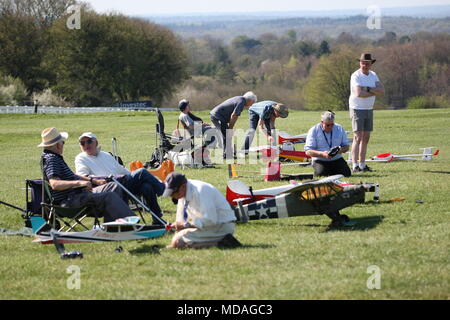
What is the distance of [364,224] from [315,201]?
67 centimetres

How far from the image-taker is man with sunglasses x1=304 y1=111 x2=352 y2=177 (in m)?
10.9

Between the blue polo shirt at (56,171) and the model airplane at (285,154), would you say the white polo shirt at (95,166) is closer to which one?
the blue polo shirt at (56,171)

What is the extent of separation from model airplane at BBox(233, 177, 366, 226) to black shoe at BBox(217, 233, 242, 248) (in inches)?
42.6

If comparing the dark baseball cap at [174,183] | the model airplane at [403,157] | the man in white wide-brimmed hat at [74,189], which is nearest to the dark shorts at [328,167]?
the model airplane at [403,157]

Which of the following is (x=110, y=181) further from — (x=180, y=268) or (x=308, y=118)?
(x=308, y=118)

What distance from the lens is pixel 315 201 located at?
27.2 ft

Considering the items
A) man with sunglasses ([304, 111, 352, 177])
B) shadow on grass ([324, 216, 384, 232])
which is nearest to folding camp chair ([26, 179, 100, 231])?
shadow on grass ([324, 216, 384, 232])

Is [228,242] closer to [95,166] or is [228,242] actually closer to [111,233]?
[111,233]

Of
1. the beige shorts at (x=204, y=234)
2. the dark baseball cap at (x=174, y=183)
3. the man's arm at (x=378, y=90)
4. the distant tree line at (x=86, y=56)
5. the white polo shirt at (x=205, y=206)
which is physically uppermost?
the distant tree line at (x=86, y=56)

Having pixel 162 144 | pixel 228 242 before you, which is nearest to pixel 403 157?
pixel 162 144

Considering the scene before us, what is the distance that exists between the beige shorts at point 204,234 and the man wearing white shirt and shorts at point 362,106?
224 inches

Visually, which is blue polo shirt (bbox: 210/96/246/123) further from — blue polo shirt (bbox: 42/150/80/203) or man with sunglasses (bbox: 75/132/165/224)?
blue polo shirt (bbox: 42/150/80/203)

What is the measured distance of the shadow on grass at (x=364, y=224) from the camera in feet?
26.8
